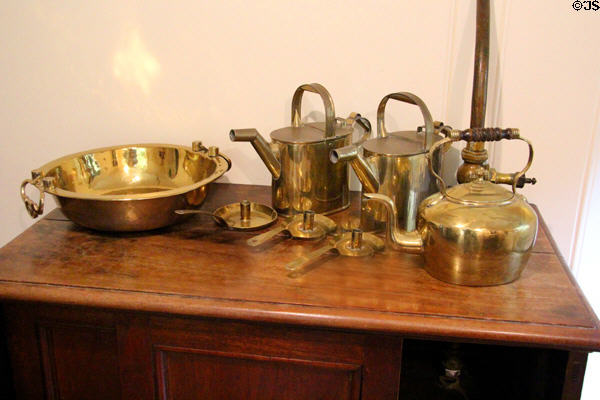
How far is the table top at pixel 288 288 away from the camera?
2.50 ft

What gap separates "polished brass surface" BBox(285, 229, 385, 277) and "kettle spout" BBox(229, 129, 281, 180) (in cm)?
18

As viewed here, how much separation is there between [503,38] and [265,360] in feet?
2.43

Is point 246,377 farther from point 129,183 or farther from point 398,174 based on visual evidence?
point 129,183

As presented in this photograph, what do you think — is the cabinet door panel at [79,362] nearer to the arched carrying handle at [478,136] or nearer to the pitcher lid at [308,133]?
the pitcher lid at [308,133]

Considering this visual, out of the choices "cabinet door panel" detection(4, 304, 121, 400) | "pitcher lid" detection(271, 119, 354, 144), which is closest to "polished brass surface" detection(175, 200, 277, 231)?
"pitcher lid" detection(271, 119, 354, 144)

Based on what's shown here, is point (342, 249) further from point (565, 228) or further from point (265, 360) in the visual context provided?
point (565, 228)

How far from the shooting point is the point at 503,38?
1.09 meters

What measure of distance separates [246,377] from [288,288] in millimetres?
154

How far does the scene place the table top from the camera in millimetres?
762

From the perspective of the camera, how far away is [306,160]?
105 centimetres

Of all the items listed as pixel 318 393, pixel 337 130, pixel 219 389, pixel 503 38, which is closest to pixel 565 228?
pixel 503 38

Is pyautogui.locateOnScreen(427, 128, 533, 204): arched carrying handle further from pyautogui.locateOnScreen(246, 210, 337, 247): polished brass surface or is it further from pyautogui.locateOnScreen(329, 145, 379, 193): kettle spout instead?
pyautogui.locateOnScreen(246, 210, 337, 247): polished brass surface

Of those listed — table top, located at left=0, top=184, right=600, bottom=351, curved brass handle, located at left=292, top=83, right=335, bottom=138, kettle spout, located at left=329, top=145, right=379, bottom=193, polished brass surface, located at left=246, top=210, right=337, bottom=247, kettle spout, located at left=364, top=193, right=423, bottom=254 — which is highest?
curved brass handle, located at left=292, top=83, right=335, bottom=138

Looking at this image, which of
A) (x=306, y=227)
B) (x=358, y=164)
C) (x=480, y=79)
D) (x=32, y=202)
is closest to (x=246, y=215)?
(x=306, y=227)
